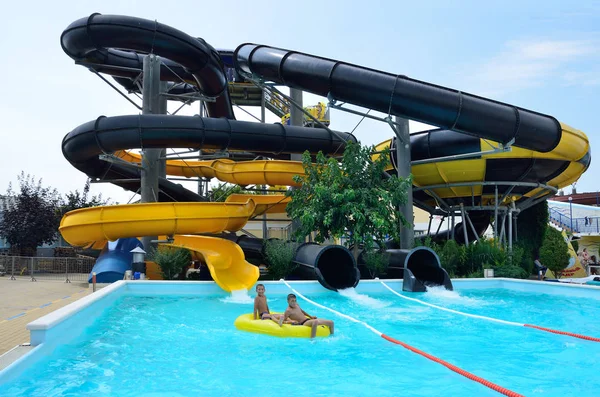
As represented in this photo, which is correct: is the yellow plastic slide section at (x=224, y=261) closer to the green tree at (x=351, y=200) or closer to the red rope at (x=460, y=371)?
the green tree at (x=351, y=200)


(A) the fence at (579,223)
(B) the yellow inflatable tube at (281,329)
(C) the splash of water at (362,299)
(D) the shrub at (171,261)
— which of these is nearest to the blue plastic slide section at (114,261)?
(D) the shrub at (171,261)

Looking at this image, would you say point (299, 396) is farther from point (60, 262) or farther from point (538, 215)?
point (60, 262)

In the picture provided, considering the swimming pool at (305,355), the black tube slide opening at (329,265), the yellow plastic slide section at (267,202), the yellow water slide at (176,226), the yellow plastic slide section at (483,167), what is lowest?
the swimming pool at (305,355)

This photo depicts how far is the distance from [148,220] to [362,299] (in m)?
5.71

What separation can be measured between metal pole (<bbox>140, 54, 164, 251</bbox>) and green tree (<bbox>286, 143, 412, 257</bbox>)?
15.2ft

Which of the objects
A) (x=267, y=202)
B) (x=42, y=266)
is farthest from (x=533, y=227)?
(x=42, y=266)

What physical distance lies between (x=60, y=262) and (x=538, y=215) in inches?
711

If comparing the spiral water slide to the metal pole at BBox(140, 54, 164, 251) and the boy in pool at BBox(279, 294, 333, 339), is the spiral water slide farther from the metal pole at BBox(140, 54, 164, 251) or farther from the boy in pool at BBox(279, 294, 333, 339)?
the boy in pool at BBox(279, 294, 333, 339)

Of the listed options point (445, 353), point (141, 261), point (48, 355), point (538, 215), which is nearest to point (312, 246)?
point (141, 261)

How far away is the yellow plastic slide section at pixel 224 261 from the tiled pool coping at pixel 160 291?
33 centimetres

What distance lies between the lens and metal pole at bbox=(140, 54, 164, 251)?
1540 cm

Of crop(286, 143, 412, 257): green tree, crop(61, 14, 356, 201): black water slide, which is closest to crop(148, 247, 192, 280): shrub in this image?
crop(61, 14, 356, 201): black water slide

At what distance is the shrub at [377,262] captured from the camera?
508 inches

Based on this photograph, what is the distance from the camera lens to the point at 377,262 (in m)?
12.9
